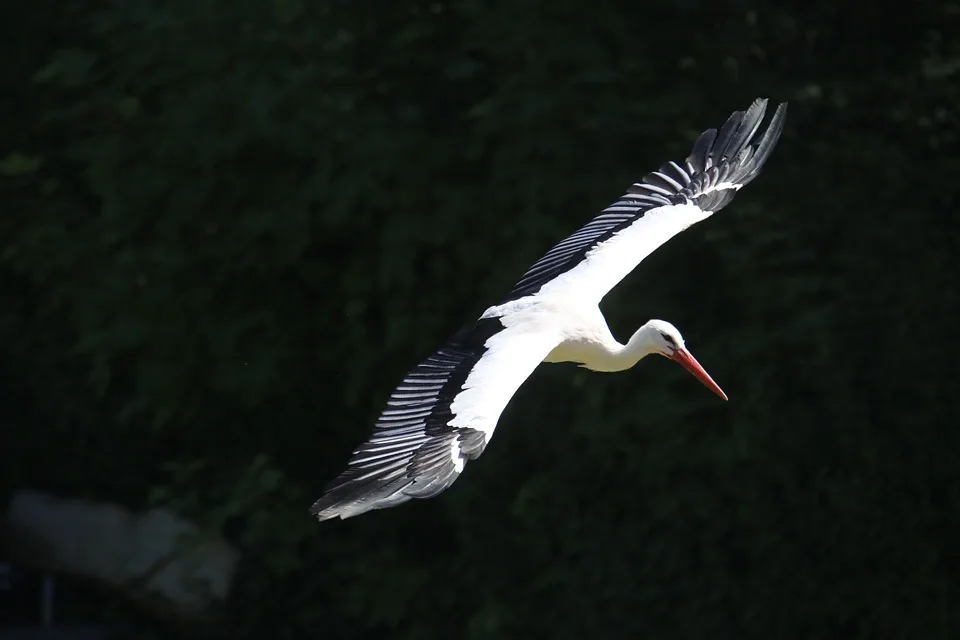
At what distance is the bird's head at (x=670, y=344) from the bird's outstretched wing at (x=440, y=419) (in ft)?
1.49

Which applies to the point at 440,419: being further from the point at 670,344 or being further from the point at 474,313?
the point at 474,313

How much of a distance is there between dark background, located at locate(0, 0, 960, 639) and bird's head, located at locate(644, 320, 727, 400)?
2.81 ft

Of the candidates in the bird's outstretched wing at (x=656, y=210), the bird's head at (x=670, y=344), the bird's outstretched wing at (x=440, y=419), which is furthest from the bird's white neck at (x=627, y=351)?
the bird's outstretched wing at (x=440, y=419)

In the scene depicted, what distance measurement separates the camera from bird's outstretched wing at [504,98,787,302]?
5551 mm

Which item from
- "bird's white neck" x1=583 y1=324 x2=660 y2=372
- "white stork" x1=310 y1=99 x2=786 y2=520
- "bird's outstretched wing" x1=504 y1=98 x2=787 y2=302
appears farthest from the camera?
"bird's outstretched wing" x1=504 y1=98 x2=787 y2=302

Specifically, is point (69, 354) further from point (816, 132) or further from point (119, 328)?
point (816, 132)

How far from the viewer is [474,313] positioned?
21.7 ft

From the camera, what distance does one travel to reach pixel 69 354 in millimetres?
7332

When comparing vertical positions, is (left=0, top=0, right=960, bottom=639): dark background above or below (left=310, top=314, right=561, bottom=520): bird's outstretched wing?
below

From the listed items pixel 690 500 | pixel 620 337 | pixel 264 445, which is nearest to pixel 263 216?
pixel 264 445

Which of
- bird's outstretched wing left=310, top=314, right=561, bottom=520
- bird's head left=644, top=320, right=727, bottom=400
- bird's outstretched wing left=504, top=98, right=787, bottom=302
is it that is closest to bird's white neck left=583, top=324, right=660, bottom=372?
bird's head left=644, top=320, right=727, bottom=400

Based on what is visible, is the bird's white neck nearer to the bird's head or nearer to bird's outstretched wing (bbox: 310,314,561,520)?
the bird's head

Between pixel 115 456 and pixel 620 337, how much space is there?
7.91 ft

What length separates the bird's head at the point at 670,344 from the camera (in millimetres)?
5301
